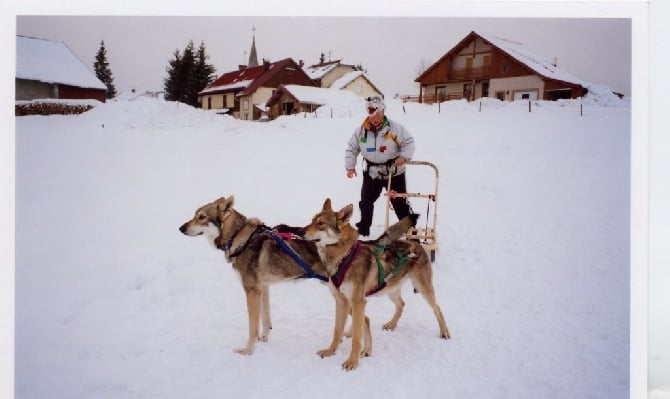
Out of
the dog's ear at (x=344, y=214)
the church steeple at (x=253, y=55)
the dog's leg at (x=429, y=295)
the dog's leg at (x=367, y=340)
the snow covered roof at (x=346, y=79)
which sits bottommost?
the dog's leg at (x=367, y=340)

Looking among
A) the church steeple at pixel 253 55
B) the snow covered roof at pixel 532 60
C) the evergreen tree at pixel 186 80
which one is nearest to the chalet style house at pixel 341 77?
the church steeple at pixel 253 55

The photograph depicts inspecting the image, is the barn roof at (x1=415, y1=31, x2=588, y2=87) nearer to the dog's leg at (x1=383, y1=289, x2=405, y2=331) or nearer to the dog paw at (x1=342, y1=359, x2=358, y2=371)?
the dog's leg at (x1=383, y1=289, x2=405, y2=331)

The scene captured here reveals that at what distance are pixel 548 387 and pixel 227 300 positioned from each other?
2023mm

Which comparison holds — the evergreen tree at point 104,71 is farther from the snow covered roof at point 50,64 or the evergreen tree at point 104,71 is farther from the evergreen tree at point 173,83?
the evergreen tree at point 173,83

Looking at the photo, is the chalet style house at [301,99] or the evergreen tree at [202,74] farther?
the chalet style house at [301,99]

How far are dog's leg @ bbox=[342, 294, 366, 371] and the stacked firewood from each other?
2560mm

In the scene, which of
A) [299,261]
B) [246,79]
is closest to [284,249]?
[299,261]

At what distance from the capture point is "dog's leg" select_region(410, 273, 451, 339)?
2814mm

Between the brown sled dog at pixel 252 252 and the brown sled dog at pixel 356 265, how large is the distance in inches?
3.6

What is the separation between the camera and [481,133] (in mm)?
3645

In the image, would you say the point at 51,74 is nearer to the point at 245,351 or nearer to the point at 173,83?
the point at 173,83

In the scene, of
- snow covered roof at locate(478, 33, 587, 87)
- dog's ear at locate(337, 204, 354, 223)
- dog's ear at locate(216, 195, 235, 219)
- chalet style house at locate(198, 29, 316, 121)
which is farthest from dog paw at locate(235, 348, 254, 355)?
snow covered roof at locate(478, 33, 587, 87)

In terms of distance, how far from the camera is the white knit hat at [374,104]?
3.44 m

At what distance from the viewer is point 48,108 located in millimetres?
3430
